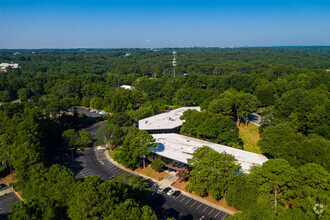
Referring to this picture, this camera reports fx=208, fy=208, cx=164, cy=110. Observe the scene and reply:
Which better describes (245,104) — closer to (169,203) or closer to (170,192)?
(170,192)

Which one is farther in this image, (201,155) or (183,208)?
(201,155)

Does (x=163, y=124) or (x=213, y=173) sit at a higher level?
(x=213, y=173)

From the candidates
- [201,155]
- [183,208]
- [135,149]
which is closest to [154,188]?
[183,208]

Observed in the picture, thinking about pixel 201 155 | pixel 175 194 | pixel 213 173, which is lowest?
pixel 175 194

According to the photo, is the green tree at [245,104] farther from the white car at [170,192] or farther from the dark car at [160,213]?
the dark car at [160,213]

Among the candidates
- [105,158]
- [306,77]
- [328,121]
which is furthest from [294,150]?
[306,77]
